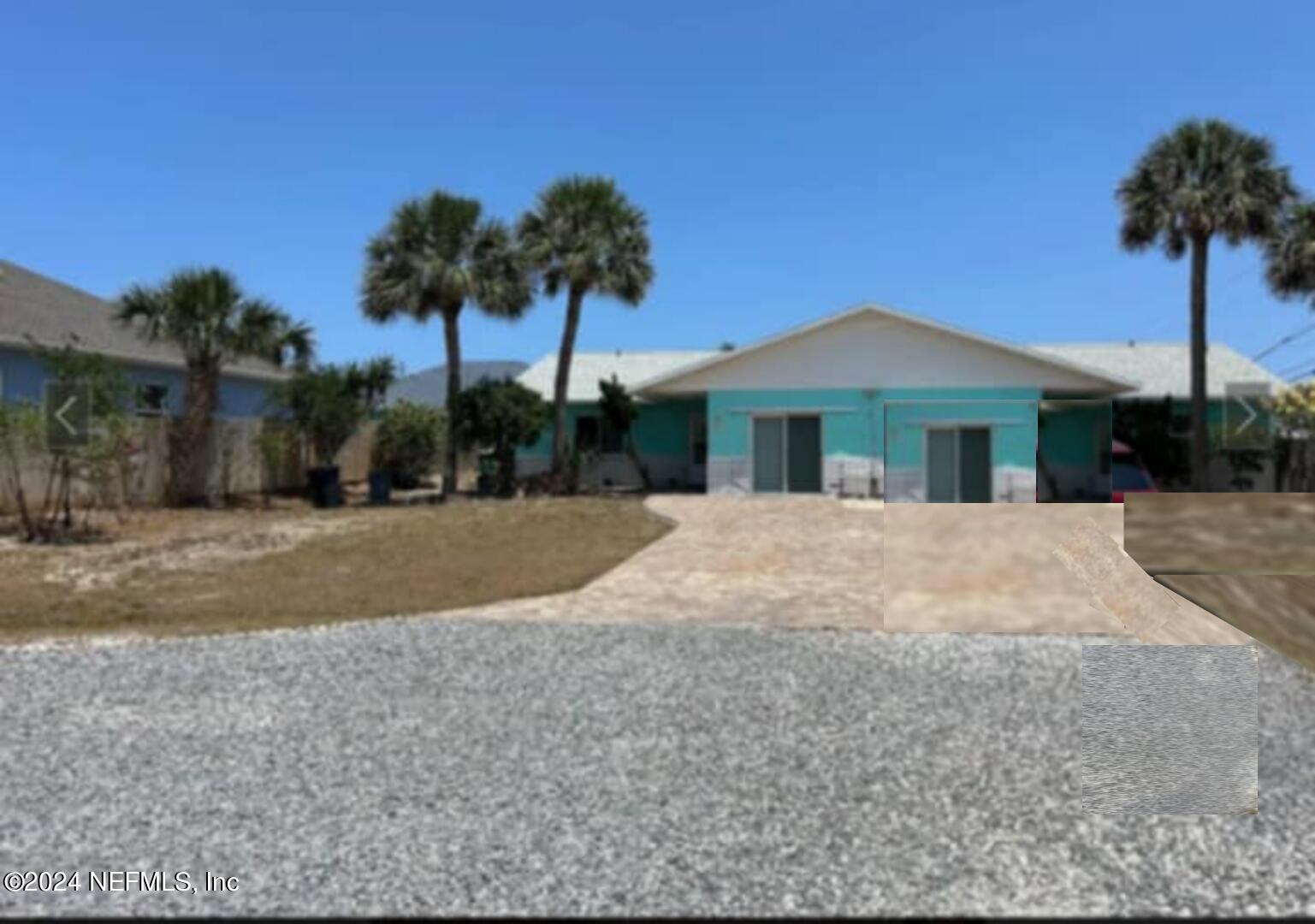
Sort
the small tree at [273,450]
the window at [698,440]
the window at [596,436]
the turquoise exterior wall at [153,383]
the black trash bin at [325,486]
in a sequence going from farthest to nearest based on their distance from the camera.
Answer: the window at [596,436], the window at [698,440], the small tree at [273,450], the black trash bin at [325,486], the turquoise exterior wall at [153,383]

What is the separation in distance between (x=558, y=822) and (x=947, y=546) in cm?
465

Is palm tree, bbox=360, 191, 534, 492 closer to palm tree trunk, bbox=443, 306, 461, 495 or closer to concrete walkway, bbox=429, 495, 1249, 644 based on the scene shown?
palm tree trunk, bbox=443, 306, 461, 495

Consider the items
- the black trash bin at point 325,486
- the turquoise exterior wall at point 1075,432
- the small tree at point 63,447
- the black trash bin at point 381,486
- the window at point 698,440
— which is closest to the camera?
A: the turquoise exterior wall at point 1075,432

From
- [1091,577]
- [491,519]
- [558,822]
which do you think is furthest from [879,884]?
[491,519]

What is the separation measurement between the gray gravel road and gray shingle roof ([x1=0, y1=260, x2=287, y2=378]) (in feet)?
51.2

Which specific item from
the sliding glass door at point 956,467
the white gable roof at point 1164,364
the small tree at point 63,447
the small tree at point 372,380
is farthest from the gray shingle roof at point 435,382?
the sliding glass door at point 956,467

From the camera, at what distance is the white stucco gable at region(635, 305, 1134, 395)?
22.7 meters

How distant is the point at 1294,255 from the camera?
25484 millimetres

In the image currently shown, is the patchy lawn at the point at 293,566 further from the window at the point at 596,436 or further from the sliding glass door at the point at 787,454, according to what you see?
the window at the point at 596,436

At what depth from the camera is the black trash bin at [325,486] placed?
81.0 feet

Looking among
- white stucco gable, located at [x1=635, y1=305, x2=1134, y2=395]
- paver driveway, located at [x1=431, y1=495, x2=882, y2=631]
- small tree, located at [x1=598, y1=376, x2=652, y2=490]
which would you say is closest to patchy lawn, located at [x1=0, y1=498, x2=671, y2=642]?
paver driveway, located at [x1=431, y1=495, x2=882, y2=631]

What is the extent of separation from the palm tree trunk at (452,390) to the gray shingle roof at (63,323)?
6.58 meters

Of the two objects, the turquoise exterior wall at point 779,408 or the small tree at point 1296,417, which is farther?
the turquoise exterior wall at point 779,408

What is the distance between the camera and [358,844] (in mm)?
4680
